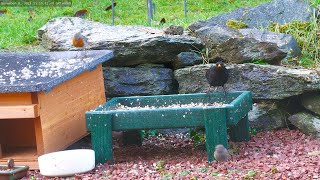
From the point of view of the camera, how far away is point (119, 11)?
Answer: 44.1ft

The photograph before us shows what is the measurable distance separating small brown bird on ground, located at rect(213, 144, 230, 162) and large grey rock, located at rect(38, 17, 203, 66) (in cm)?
212

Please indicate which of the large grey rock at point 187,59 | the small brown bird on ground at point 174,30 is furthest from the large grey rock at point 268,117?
the small brown bird on ground at point 174,30

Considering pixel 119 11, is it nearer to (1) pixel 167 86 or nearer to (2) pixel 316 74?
(1) pixel 167 86

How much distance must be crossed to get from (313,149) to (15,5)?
28.7 ft

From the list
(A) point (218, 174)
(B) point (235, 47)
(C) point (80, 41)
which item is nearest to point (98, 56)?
(C) point (80, 41)

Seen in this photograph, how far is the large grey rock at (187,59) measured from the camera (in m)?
8.71

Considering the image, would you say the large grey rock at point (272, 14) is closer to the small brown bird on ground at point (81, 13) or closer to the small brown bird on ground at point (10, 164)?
the small brown bird on ground at point (81, 13)

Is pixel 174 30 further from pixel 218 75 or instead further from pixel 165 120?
pixel 165 120

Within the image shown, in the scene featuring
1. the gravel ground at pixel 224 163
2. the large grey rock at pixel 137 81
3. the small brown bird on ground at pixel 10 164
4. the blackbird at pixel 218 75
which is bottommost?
the gravel ground at pixel 224 163

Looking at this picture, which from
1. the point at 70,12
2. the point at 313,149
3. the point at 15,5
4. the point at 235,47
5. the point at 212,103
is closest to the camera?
the point at 313,149

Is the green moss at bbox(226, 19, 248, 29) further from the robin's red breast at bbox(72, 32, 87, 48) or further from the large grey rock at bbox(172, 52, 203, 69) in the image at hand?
the robin's red breast at bbox(72, 32, 87, 48)

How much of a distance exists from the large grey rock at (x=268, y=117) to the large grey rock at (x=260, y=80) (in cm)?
16

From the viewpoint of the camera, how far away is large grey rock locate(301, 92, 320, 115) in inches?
318

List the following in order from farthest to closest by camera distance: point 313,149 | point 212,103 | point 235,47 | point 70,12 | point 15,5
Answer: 1. point 15,5
2. point 70,12
3. point 235,47
4. point 212,103
5. point 313,149
